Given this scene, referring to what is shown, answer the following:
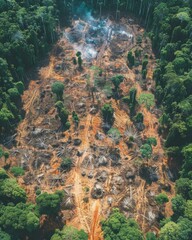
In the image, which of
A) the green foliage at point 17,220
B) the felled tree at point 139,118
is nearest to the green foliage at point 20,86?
the felled tree at point 139,118

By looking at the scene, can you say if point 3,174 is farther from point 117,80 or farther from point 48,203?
point 117,80

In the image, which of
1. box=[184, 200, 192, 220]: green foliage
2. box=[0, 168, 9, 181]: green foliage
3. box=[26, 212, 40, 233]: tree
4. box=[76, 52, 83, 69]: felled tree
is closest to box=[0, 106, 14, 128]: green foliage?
box=[0, 168, 9, 181]: green foliage

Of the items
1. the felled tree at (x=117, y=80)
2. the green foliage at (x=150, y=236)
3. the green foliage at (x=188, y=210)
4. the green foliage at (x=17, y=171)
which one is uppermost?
the felled tree at (x=117, y=80)

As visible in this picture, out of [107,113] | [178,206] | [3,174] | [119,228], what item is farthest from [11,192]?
[178,206]

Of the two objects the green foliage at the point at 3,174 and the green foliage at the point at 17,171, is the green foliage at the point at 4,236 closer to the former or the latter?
the green foliage at the point at 3,174

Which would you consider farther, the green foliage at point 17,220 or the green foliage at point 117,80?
the green foliage at point 117,80

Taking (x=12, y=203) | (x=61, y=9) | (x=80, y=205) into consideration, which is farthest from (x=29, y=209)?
(x=61, y=9)
